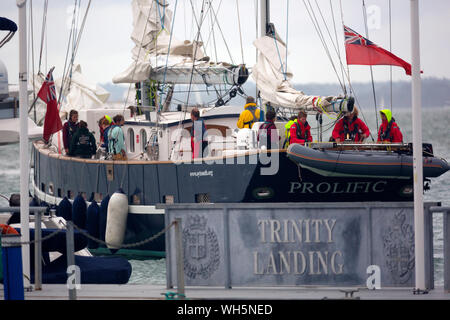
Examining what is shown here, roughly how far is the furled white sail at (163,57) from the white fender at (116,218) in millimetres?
3876

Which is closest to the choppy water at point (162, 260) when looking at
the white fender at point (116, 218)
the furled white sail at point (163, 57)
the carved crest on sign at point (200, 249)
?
the white fender at point (116, 218)

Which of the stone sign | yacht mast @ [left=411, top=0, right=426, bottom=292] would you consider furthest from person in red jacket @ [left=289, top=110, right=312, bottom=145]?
yacht mast @ [left=411, top=0, right=426, bottom=292]

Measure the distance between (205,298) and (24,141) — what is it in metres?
3.41

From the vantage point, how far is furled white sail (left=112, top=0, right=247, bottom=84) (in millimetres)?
26906

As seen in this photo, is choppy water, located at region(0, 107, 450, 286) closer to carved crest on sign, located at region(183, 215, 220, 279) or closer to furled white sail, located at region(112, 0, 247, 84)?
furled white sail, located at region(112, 0, 247, 84)

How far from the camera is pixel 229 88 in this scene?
27.5 m

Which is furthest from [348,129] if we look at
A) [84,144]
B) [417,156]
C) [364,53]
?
[417,156]

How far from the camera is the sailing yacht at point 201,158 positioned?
829 inches

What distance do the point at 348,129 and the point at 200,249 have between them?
30.1 feet

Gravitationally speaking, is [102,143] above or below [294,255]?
above

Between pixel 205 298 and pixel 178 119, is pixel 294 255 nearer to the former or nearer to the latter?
pixel 205 298

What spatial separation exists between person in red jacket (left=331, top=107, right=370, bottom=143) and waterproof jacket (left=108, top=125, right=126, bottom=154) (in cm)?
688

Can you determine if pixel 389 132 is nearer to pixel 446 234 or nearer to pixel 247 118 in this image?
pixel 247 118

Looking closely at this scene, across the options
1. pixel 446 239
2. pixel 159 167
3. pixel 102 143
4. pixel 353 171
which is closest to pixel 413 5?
pixel 446 239
